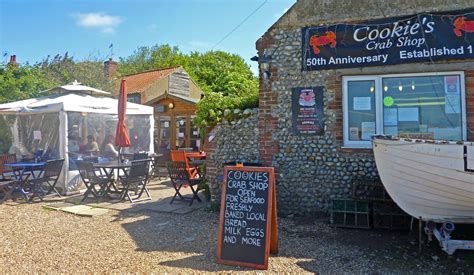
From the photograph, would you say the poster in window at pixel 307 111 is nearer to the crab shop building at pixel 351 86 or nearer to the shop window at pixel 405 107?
the crab shop building at pixel 351 86

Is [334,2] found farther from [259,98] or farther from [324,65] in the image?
[259,98]

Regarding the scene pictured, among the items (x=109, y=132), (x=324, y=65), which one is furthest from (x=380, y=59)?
(x=109, y=132)

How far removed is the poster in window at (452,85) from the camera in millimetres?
6094

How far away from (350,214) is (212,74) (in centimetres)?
2855

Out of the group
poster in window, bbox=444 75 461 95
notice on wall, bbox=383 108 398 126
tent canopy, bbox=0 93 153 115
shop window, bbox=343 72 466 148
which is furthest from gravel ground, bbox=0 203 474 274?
tent canopy, bbox=0 93 153 115

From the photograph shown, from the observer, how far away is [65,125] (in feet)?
30.3

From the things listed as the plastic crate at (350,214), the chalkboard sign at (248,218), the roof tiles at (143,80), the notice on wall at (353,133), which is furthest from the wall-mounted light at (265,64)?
the roof tiles at (143,80)

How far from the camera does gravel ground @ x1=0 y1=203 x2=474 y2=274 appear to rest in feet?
14.5

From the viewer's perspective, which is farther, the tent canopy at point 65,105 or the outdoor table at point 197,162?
the tent canopy at point 65,105

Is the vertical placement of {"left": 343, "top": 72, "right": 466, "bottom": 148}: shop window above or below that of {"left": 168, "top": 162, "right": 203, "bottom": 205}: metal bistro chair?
above

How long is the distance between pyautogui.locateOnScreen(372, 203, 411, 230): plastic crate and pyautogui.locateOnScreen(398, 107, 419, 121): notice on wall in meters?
1.53

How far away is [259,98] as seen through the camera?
7.21m

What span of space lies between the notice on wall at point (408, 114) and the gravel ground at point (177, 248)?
6.55 ft

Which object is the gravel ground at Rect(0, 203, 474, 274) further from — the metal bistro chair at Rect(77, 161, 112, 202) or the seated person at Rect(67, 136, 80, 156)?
the seated person at Rect(67, 136, 80, 156)
